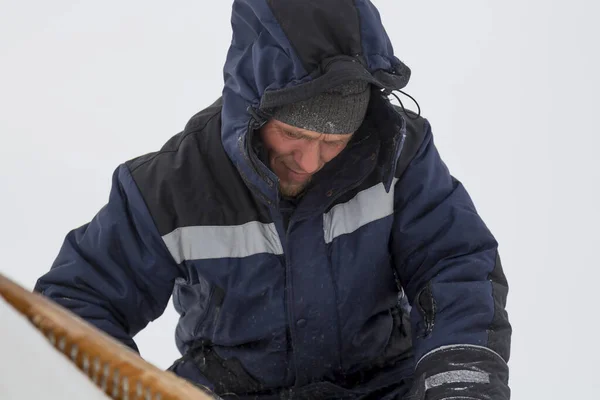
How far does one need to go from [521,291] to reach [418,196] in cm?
182

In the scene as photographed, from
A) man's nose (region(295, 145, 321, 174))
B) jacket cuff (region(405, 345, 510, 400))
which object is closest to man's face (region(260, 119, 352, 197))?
man's nose (region(295, 145, 321, 174))

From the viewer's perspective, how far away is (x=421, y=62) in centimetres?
491

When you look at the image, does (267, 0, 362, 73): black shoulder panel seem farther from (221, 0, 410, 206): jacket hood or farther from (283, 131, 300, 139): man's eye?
(283, 131, 300, 139): man's eye

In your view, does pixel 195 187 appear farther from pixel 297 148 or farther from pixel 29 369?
pixel 29 369

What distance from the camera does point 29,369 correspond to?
2.37 feet

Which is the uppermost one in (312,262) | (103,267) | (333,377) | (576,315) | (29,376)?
(29,376)

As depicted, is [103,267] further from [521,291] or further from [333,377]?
[521,291]

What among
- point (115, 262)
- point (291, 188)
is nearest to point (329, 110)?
point (291, 188)

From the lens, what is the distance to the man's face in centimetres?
180

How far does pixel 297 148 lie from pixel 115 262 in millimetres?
491

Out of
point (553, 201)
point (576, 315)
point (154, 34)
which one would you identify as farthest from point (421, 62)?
point (576, 315)

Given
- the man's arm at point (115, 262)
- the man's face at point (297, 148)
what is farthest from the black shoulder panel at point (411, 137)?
the man's arm at point (115, 262)

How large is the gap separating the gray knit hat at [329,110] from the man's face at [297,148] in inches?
1.0

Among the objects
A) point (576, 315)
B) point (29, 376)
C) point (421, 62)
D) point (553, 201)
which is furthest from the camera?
point (421, 62)
